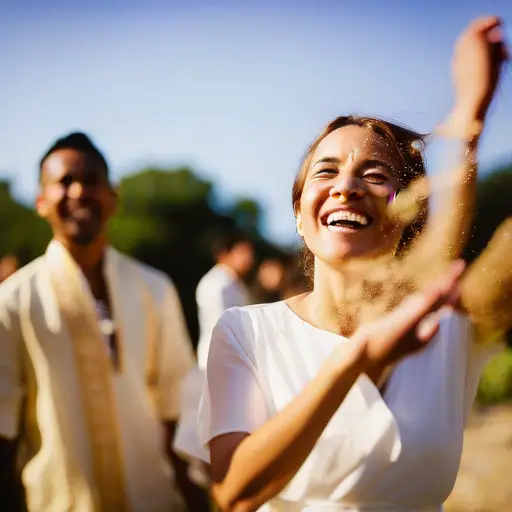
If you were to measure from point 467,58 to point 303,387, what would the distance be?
2.35 ft

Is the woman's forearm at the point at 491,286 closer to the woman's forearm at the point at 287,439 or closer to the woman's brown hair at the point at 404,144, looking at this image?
the woman's brown hair at the point at 404,144

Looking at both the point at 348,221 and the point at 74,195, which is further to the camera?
the point at 74,195

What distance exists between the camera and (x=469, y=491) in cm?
602

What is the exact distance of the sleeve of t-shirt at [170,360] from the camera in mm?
3020

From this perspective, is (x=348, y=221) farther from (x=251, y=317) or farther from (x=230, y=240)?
(x=230, y=240)

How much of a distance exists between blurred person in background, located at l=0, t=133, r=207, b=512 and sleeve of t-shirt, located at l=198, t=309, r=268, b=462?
1128 mm

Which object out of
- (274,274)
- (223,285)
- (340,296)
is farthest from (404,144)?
(274,274)

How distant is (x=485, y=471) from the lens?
21.9ft

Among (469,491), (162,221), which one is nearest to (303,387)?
(469,491)

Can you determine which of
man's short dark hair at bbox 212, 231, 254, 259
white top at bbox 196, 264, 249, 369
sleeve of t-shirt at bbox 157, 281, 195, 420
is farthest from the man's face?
man's short dark hair at bbox 212, 231, 254, 259

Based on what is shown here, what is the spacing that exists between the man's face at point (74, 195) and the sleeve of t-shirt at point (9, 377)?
1.52ft

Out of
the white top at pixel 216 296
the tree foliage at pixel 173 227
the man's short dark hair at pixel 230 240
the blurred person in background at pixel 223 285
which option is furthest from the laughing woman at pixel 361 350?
the tree foliage at pixel 173 227

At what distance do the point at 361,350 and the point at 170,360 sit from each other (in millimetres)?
1790

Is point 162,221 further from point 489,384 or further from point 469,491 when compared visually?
point 469,491
